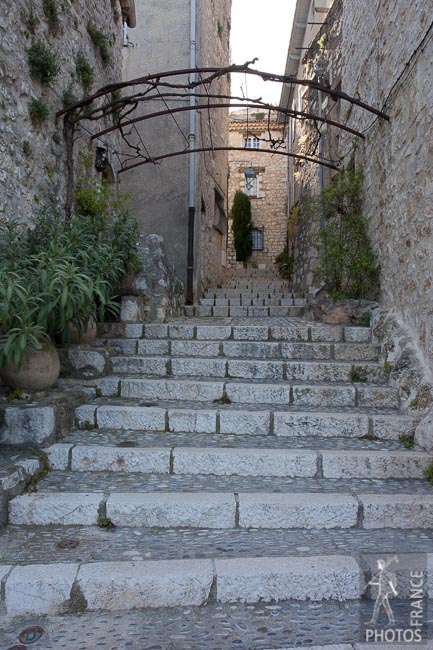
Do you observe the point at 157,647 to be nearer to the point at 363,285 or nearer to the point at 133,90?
the point at 363,285

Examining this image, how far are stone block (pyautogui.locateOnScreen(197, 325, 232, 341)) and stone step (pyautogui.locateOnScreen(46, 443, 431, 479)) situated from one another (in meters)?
2.18

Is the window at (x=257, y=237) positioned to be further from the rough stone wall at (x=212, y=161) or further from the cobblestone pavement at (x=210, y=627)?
the cobblestone pavement at (x=210, y=627)

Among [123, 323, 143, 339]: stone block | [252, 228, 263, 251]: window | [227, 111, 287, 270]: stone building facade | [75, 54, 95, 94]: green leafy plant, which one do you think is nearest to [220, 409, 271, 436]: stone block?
[123, 323, 143, 339]: stone block

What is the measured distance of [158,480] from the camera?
2.99m

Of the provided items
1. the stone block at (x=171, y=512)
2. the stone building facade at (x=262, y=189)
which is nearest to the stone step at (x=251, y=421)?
the stone block at (x=171, y=512)

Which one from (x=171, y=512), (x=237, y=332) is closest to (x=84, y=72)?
(x=237, y=332)

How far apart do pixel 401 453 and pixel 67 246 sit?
3.02 m

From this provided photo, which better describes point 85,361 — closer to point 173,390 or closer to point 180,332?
point 173,390

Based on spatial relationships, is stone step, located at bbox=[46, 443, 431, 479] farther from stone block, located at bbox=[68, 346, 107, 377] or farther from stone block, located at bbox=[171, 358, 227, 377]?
stone block, located at bbox=[171, 358, 227, 377]

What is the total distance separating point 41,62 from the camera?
14.8 feet

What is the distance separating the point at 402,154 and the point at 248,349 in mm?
2263

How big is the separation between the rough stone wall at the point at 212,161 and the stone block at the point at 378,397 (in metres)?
5.32

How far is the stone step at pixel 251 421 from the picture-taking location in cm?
352

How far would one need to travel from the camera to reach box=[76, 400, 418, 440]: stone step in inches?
139
